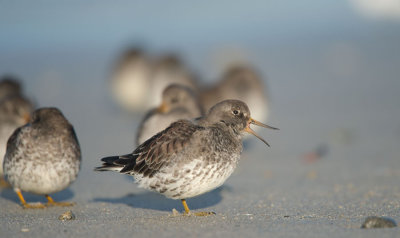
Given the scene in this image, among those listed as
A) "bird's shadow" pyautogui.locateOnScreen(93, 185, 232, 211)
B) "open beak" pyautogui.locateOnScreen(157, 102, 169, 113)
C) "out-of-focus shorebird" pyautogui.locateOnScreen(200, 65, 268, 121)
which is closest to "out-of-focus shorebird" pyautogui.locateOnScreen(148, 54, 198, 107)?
"out-of-focus shorebird" pyautogui.locateOnScreen(200, 65, 268, 121)

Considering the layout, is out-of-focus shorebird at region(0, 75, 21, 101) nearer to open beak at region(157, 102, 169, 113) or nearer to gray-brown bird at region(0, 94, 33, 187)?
gray-brown bird at region(0, 94, 33, 187)

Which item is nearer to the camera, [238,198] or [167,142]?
[167,142]

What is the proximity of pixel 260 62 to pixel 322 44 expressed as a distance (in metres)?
3.78

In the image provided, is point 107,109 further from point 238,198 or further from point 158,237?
point 158,237

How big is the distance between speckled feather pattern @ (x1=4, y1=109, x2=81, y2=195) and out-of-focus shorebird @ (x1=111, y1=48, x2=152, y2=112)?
995cm

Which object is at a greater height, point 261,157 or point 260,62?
point 260,62

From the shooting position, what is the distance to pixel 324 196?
759 centimetres

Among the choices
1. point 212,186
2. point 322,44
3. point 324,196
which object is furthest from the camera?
point 322,44

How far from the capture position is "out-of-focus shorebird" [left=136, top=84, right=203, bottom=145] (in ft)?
27.2

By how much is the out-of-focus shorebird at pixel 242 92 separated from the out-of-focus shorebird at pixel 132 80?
14.8ft

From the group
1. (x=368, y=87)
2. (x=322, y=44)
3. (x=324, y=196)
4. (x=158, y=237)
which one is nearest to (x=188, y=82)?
(x=368, y=87)

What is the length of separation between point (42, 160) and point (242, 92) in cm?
658

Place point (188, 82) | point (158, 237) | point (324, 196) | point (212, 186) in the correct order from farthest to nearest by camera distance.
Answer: point (188, 82), point (324, 196), point (212, 186), point (158, 237)

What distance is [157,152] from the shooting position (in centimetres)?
614
